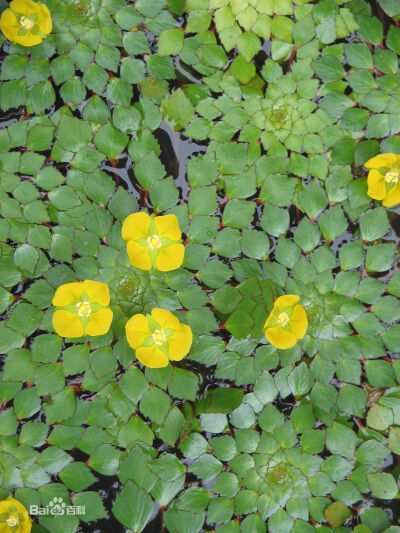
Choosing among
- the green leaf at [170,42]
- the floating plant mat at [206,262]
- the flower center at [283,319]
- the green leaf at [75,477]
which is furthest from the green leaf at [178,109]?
the green leaf at [75,477]

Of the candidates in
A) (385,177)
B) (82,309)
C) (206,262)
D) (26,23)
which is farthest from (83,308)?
(385,177)

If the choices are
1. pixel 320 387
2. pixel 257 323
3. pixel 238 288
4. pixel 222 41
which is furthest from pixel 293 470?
pixel 222 41

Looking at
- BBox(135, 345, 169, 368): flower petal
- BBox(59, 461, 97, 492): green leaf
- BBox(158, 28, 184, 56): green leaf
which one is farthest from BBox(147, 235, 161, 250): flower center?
BBox(59, 461, 97, 492): green leaf

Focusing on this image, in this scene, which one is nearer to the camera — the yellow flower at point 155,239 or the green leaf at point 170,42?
the yellow flower at point 155,239

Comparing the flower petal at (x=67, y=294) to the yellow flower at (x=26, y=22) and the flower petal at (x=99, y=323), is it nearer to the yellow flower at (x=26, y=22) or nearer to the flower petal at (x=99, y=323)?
the flower petal at (x=99, y=323)

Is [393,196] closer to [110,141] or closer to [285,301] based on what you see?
[285,301]
